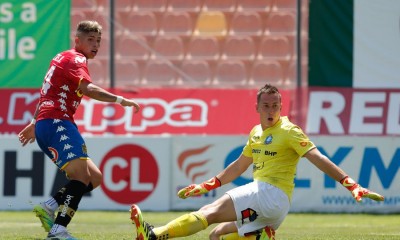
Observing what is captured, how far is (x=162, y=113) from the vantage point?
17906 mm

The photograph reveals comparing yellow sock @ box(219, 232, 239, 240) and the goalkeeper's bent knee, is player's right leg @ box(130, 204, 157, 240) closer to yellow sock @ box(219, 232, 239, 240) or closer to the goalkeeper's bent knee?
the goalkeeper's bent knee

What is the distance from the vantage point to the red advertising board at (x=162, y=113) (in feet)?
57.9

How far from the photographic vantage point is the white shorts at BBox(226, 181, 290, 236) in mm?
8438

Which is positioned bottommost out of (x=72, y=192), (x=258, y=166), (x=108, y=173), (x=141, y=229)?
(x=108, y=173)

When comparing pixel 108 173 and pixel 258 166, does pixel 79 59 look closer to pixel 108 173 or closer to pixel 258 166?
pixel 258 166

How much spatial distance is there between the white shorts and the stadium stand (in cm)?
1043

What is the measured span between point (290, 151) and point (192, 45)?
1132 cm

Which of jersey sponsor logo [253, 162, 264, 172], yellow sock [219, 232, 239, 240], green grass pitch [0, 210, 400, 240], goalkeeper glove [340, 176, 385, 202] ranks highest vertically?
jersey sponsor logo [253, 162, 264, 172]

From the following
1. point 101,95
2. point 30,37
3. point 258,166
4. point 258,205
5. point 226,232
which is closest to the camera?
point 258,205

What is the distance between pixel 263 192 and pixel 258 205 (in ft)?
0.40

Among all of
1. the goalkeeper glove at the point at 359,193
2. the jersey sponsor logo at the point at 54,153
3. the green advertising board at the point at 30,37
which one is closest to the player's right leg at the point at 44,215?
the jersey sponsor logo at the point at 54,153

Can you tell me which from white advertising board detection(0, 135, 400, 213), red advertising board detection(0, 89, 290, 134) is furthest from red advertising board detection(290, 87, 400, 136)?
white advertising board detection(0, 135, 400, 213)

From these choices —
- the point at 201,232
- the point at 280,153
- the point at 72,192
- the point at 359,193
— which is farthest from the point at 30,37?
the point at 359,193

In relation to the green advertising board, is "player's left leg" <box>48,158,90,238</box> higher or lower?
lower
